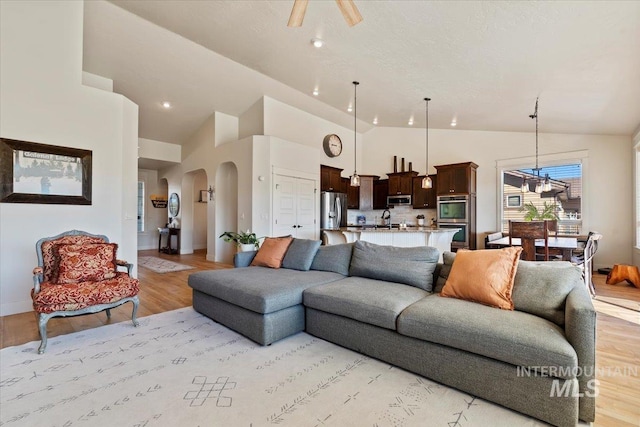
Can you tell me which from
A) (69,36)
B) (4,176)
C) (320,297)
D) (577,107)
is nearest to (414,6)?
(320,297)

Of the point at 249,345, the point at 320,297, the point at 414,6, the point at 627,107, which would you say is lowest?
the point at 249,345

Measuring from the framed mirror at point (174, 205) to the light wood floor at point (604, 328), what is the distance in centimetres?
347

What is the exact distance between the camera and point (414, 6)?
10.1 ft

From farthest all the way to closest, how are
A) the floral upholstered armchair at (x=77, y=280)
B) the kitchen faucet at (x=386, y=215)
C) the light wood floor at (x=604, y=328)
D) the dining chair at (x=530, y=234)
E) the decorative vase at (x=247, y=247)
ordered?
the kitchen faucet at (x=386, y=215), the decorative vase at (x=247, y=247), the dining chair at (x=530, y=234), the floral upholstered armchair at (x=77, y=280), the light wood floor at (x=604, y=328)

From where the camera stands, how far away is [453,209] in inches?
269

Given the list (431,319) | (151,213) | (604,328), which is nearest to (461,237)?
(604,328)

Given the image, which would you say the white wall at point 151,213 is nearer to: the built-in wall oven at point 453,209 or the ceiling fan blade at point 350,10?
the built-in wall oven at point 453,209

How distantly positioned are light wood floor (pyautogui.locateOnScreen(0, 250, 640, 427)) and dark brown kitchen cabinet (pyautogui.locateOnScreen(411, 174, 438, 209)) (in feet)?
11.1

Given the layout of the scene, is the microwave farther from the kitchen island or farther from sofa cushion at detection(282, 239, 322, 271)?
sofa cushion at detection(282, 239, 322, 271)

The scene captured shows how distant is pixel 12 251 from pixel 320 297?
385 centimetres

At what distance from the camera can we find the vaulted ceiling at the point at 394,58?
305cm

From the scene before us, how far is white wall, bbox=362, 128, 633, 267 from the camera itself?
5578 mm

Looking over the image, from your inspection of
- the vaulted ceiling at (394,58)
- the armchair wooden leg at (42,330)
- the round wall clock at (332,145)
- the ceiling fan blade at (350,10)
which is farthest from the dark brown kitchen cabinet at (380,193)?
the armchair wooden leg at (42,330)

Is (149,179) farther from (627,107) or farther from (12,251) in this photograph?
(627,107)
